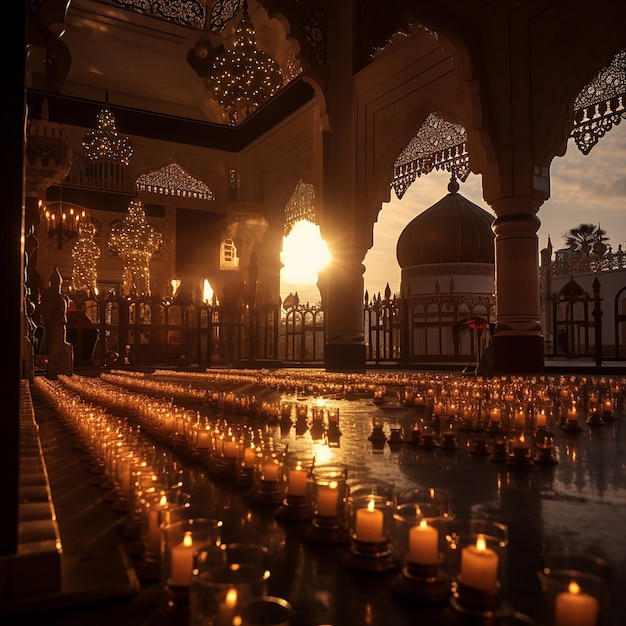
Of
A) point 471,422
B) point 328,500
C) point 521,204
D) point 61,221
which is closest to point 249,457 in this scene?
point 328,500

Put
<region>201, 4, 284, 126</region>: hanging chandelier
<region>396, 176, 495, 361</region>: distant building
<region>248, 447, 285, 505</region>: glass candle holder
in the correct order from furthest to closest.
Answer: <region>396, 176, 495, 361</region>: distant building < <region>201, 4, 284, 126</region>: hanging chandelier < <region>248, 447, 285, 505</region>: glass candle holder

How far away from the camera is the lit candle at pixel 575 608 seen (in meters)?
0.91

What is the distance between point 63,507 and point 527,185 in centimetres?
715

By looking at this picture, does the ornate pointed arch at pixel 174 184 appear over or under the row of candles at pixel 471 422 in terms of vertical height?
over

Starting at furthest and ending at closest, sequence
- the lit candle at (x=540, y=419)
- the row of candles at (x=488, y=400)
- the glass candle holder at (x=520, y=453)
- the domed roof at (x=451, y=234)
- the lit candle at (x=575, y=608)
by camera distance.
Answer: the domed roof at (x=451, y=234)
the row of candles at (x=488, y=400)
the lit candle at (x=540, y=419)
the glass candle holder at (x=520, y=453)
the lit candle at (x=575, y=608)

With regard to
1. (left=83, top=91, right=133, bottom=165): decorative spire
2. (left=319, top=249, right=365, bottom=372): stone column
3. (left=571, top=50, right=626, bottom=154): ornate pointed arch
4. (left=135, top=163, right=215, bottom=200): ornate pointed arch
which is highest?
(left=83, top=91, right=133, bottom=165): decorative spire

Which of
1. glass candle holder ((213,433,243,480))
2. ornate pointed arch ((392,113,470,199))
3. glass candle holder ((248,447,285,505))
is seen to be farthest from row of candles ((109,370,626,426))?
ornate pointed arch ((392,113,470,199))

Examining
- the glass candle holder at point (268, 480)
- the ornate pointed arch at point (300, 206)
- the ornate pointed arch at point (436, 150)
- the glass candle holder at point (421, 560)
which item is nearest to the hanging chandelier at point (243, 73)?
the ornate pointed arch at point (300, 206)

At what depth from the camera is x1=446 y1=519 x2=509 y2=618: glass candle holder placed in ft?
3.66

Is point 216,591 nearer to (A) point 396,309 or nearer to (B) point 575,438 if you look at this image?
(B) point 575,438

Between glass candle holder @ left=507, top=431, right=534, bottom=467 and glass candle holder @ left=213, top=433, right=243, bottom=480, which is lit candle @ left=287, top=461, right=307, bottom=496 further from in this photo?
glass candle holder @ left=507, top=431, right=534, bottom=467

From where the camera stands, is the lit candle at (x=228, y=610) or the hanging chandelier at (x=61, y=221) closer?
the lit candle at (x=228, y=610)

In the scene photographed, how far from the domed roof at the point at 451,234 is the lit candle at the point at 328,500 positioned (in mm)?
16737

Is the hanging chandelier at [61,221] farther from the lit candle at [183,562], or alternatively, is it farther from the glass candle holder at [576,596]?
the glass candle holder at [576,596]
